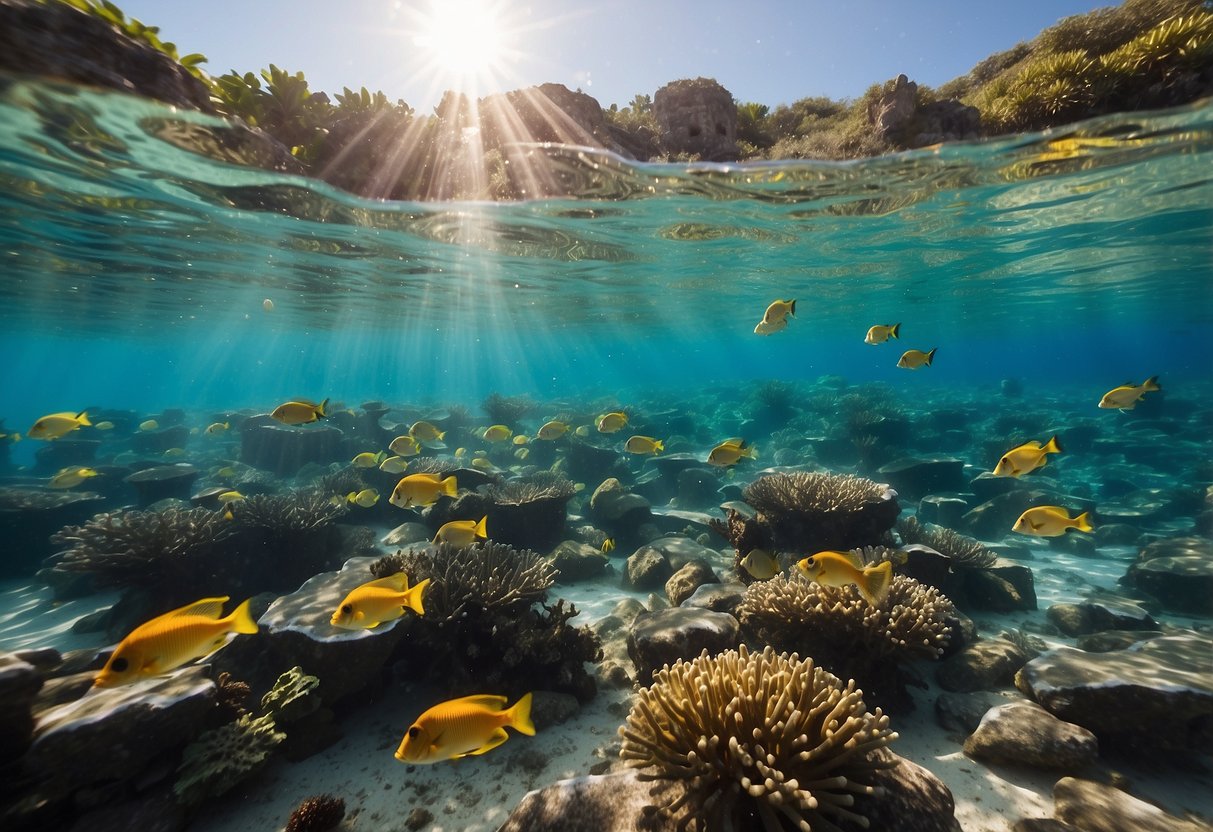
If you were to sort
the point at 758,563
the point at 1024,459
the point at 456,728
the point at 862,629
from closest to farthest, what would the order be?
the point at 456,728, the point at 862,629, the point at 1024,459, the point at 758,563

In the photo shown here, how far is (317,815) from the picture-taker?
410 cm

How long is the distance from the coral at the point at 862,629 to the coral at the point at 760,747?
1.96 metres

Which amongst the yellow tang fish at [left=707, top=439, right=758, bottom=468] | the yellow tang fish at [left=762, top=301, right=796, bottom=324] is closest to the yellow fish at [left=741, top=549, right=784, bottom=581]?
the yellow tang fish at [left=707, top=439, right=758, bottom=468]

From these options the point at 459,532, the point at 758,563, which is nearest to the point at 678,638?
the point at 758,563

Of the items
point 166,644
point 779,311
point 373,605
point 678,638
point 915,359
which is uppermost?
point 779,311

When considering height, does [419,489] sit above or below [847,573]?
below

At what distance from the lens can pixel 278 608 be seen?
19.2ft

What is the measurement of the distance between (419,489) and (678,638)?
364cm

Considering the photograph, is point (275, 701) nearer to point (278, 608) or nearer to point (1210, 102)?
point (278, 608)

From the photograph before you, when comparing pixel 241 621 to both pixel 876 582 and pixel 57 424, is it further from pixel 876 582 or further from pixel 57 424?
pixel 57 424

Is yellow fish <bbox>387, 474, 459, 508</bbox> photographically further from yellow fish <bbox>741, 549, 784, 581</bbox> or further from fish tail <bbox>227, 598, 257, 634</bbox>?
yellow fish <bbox>741, 549, 784, 581</bbox>

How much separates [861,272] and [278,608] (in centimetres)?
2800

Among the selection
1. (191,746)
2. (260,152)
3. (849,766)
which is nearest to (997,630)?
(849,766)

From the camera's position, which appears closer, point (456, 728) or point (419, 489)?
point (456, 728)
